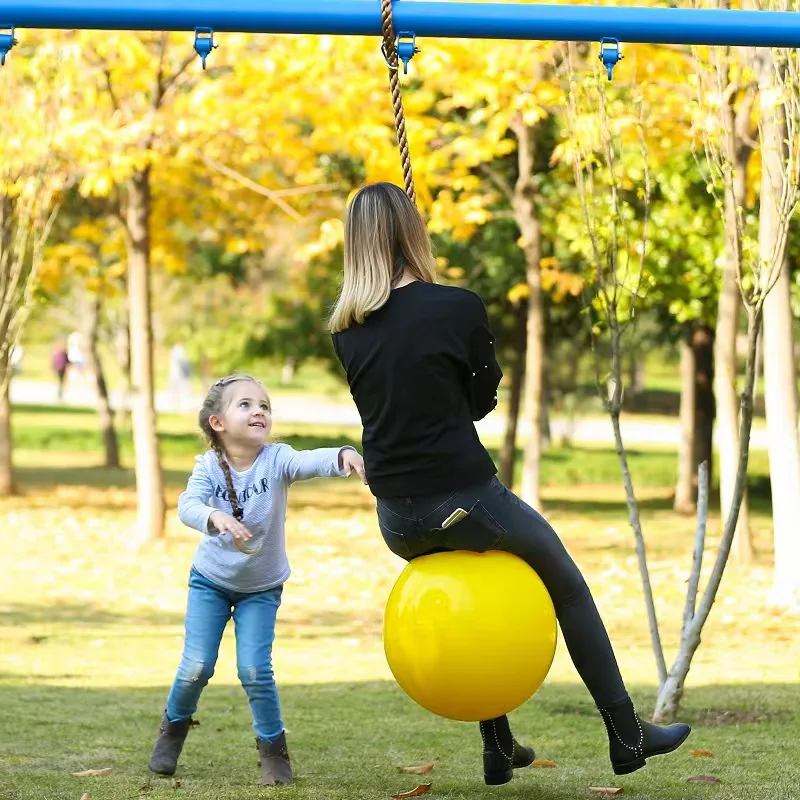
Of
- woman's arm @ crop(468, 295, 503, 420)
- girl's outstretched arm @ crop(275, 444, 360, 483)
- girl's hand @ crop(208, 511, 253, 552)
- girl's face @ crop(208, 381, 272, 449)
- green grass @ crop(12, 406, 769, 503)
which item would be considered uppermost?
woman's arm @ crop(468, 295, 503, 420)

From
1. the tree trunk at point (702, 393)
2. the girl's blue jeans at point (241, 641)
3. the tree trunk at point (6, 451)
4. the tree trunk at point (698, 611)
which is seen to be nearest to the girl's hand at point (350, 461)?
the girl's blue jeans at point (241, 641)

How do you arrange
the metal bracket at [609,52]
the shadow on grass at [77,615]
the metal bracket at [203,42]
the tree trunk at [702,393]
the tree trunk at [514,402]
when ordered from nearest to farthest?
the metal bracket at [203,42] → the metal bracket at [609,52] → the shadow on grass at [77,615] → the tree trunk at [514,402] → the tree trunk at [702,393]

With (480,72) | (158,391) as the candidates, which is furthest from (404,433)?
(158,391)

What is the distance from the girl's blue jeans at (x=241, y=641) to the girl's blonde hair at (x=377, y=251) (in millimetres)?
1283

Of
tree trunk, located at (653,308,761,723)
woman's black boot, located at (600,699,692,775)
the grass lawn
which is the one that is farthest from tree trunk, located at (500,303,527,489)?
woman's black boot, located at (600,699,692,775)

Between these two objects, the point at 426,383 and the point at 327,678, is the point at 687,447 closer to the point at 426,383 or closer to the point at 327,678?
the point at 327,678

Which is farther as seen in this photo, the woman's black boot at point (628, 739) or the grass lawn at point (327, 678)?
the grass lawn at point (327, 678)

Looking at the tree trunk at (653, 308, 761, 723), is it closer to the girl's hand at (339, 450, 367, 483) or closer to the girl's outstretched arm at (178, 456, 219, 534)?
the girl's hand at (339, 450, 367, 483)

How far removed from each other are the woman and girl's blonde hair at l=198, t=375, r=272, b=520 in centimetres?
89

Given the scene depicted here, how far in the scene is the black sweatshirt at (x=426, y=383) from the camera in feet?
14.2

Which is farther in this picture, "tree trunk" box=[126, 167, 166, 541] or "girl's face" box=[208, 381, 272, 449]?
"tree trunk" box=[126, 167, 166, 541]

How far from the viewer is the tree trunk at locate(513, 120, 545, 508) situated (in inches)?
604

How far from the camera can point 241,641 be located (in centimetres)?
530

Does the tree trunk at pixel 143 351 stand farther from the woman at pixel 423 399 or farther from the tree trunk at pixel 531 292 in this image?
the woman at pixel 423 399
